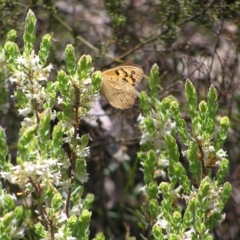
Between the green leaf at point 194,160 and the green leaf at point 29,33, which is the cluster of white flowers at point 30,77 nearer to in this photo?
the green leaf at point 29,33

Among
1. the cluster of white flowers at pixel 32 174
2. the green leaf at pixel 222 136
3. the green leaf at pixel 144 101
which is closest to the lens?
the cluster of white flowers at pixel 32 174

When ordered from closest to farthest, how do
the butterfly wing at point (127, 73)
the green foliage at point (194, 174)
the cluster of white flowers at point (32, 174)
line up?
the cluster of white flowers at point (32, 174) < the green foliage at point (194, 174) < the butterfly wing at point (127, 73)

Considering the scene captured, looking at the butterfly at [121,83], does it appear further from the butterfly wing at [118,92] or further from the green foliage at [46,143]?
the green foliage at [46,143]

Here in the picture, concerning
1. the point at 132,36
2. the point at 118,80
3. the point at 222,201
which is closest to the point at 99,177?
the point at 132,36

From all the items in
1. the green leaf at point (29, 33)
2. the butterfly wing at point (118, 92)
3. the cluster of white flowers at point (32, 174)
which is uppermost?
the green leaf at point (29, 33)

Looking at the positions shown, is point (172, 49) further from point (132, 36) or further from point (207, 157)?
point (207, 157)

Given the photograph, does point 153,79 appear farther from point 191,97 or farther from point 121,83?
point 191,97

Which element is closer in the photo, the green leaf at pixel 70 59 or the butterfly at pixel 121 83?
the green leaf at pixel 70 59

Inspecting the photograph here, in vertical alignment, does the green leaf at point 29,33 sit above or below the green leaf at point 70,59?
above

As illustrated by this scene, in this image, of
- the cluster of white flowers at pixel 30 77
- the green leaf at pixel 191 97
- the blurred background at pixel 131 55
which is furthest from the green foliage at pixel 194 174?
the blurred background at pixel 131 55
